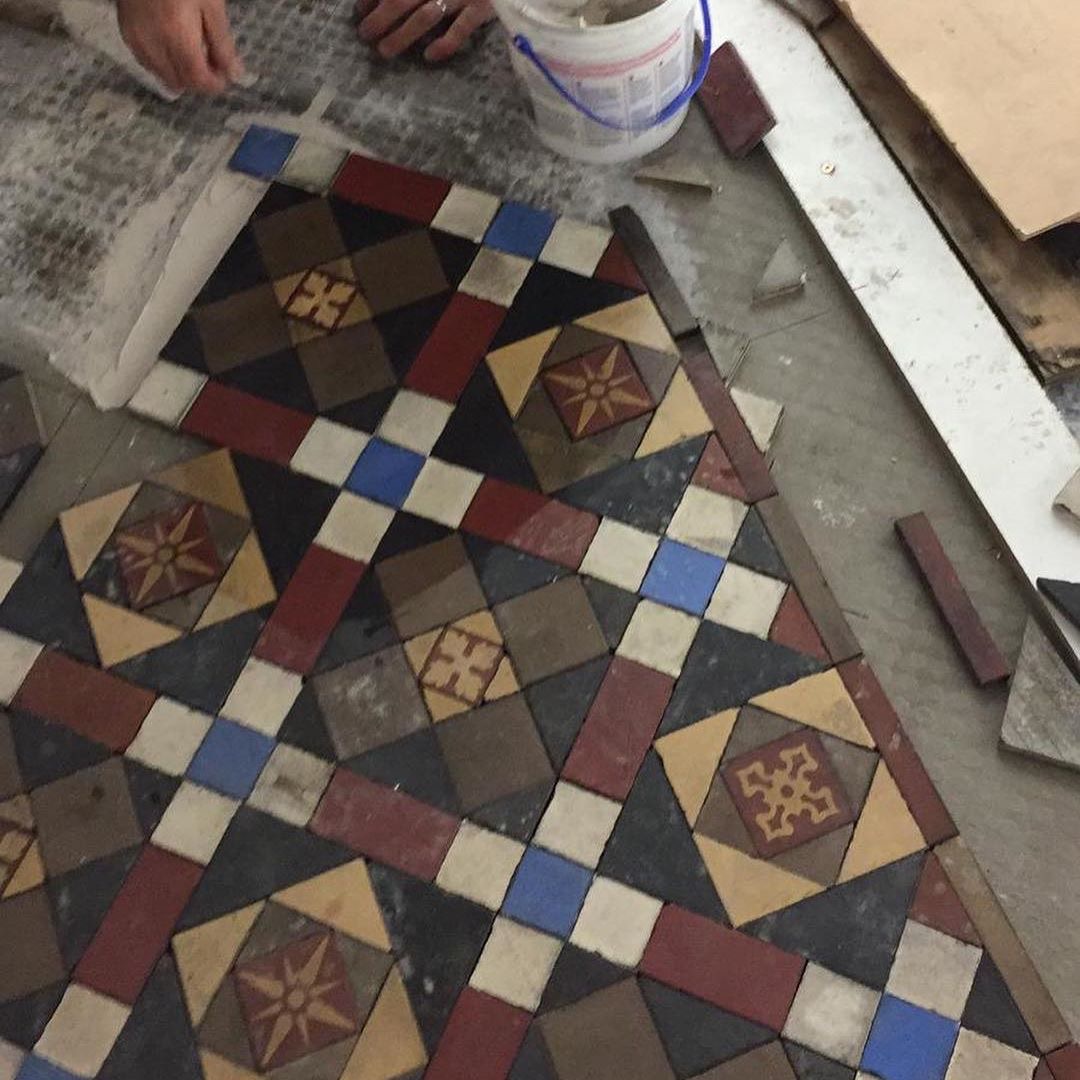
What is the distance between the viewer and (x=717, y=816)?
88 cm

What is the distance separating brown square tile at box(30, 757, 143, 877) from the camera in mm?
917

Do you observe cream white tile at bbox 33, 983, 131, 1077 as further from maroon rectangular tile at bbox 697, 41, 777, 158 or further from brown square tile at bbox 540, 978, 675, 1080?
maroon rectangular tile at bbox 697, 41, 777, 158

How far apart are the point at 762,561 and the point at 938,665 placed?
172 millimetres

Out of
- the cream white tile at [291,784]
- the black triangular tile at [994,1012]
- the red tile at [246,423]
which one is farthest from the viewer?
the red tile at [246,423]

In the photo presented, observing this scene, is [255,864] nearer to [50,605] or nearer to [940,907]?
[50,605]

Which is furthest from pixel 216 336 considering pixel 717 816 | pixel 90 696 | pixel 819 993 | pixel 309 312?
pixel 819 993

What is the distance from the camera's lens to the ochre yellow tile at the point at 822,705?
89 cm

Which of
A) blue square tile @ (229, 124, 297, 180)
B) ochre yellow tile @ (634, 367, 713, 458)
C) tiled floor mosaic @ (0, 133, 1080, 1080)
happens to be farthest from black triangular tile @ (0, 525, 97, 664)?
ochre yellow tile @ (634, 367, 713, 458)

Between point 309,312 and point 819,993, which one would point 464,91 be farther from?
point 819,993

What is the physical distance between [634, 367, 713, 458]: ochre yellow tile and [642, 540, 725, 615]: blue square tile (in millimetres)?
100

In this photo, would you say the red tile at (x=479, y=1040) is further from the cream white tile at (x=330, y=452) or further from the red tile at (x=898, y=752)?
the cream white tile at (x=330, y=452)

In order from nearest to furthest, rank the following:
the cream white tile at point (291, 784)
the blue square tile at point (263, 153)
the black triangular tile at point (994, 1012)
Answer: the black triangular tile at point (994, 1012) < the cream white tile at point (291, 784) < the blue square tile at point (263, 153)

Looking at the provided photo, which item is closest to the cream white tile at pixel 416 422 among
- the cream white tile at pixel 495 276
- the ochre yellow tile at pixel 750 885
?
the cream white tile at pixel 495 276

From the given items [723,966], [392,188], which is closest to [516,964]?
[723,966]
